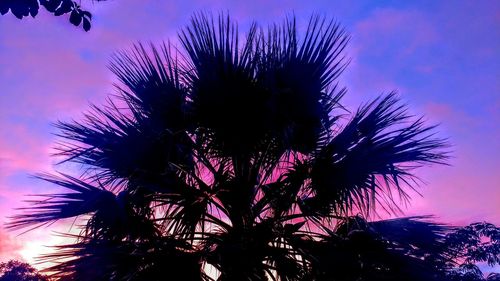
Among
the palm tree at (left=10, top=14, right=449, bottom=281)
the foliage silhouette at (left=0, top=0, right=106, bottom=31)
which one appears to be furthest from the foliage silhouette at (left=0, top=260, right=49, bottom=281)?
the foliage silhouette at (left=0, top=0, right=106, bottom=31)

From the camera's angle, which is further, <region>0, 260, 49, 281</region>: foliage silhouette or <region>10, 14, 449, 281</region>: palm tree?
<region>0, 260, 49, 281</region>: foliage silhouette

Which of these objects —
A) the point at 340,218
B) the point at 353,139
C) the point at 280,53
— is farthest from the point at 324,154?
the point at 280,53

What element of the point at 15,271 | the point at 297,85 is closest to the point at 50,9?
the point at 297,85

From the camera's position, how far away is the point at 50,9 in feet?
7.53

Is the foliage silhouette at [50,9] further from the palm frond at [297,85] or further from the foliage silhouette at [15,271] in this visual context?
the foliage silhouette at [15,271]

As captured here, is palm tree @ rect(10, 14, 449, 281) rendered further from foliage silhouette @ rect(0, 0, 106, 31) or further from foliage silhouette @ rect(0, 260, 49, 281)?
foliage silhouette @ rect(0, 260, 49, 281)

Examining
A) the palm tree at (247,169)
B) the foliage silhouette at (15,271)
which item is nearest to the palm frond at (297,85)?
the palm tree at (247,169)

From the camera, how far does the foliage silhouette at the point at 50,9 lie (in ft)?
6.86

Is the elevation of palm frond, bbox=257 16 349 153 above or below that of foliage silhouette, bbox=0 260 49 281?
above

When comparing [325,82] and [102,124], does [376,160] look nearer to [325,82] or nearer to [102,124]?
[325,82]

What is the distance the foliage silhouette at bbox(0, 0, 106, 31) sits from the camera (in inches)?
82.4

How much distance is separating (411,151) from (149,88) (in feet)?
11.6

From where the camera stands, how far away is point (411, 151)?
5016 millimetres

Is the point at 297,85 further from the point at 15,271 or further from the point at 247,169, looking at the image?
the point at 15,271
